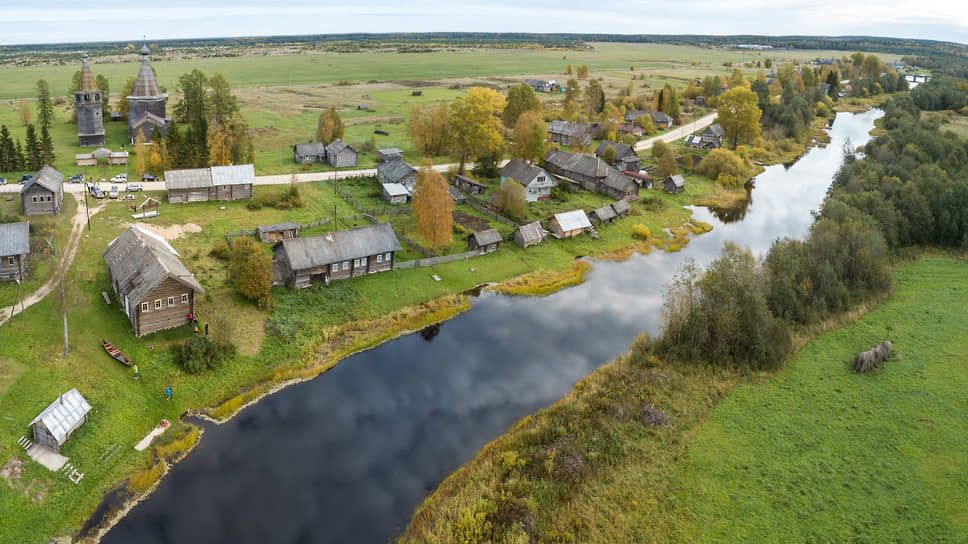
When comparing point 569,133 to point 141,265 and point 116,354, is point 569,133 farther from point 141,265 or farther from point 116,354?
point 116,354

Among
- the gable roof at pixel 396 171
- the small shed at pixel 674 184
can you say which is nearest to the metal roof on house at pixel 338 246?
the gable roof at pixel 396 171

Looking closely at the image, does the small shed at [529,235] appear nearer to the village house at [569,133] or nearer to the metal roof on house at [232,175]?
the metal roof on house at [232,175]

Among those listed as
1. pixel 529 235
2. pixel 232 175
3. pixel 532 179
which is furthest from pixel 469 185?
pixel 232 175

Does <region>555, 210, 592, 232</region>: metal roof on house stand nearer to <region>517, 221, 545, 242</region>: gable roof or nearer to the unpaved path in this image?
<region>517, 221, 545, 242</region>: gable roof

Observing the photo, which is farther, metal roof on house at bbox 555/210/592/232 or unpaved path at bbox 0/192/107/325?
metal roof on house at bbox 555/210/592/232

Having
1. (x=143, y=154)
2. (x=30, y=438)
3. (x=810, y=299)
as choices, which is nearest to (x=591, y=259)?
(x=810, y=299)

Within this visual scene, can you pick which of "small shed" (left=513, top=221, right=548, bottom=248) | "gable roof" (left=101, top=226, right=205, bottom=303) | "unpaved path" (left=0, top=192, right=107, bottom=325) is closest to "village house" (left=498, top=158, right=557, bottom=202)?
"small shed" (left=513, top=221, right=548, bottom=248)

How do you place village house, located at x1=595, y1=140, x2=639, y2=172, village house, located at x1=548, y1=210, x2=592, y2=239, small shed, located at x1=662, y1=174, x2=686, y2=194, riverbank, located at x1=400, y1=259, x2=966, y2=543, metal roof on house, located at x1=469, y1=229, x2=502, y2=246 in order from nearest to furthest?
riverbank, located at x1=400, y1=259, x2=966, y2=543 → metal roof on house, located at x1=469, y1=229, x2=502, y2=246 → village house, located at x1=548, y1=210, x2=592, y2=239 → small shed, located at x1=662, y1=174, x2=686, y2=194 → village house, located at x1=595, y1=140, x2=639, y2=172
